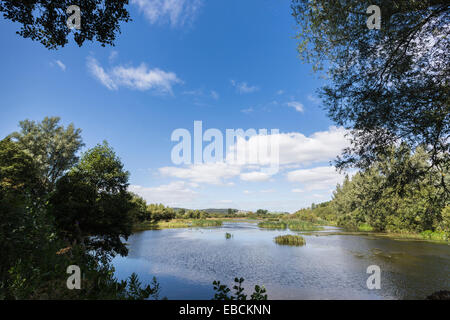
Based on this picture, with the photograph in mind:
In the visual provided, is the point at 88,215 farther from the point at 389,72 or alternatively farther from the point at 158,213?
the point at 158,213

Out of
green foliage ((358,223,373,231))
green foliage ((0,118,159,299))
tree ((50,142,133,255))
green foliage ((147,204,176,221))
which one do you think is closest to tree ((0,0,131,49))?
green foliage ((0,118,159,299))

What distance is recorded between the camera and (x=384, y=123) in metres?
7.79

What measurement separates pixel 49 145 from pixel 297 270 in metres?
40.7

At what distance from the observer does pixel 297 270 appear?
1917cm

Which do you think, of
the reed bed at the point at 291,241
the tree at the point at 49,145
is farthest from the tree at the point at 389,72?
the tree at the point at 49,145

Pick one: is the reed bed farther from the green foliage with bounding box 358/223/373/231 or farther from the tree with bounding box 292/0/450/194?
the green foliage with bounding box 358/223/373/231

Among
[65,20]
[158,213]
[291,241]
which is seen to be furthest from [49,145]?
[158,213]

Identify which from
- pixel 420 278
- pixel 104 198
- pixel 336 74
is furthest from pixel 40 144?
pixel 420 278

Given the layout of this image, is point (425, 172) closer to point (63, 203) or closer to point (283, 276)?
point (283, 276)

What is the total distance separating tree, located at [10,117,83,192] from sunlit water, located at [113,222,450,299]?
21.2 m

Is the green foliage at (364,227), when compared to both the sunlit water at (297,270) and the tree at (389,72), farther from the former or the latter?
the tree at (389,72)

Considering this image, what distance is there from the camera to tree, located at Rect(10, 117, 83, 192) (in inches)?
1345
